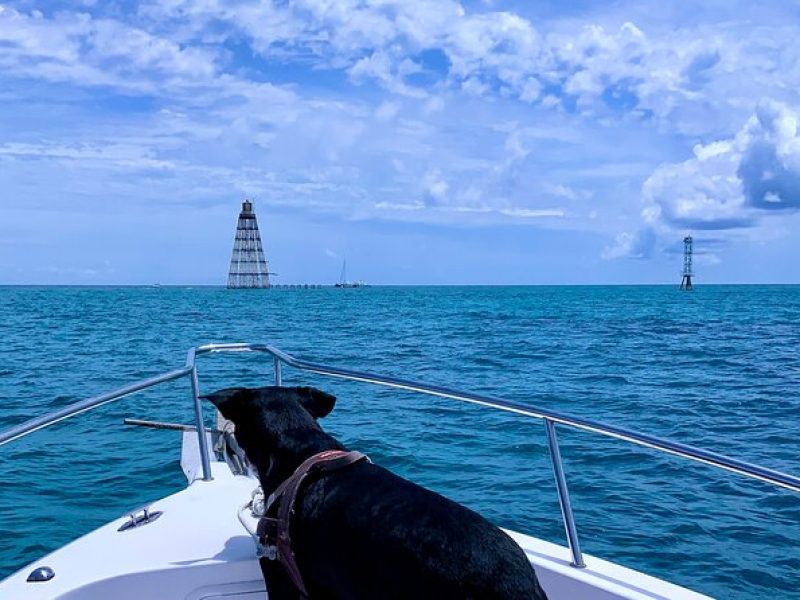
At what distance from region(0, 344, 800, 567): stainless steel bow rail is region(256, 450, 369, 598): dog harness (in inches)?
32.3

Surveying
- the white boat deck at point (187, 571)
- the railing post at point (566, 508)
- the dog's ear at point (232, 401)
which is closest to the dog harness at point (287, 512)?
the dog's ear at point (232, 401)

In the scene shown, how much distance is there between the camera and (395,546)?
91.7 inches

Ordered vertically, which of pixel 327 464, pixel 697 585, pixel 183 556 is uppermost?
pixel 327 464

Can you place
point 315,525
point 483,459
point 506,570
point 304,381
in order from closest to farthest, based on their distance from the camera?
point 506,570, point 315,525, point 483,459, point 304,381

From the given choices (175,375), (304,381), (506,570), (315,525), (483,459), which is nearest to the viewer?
(506,570)

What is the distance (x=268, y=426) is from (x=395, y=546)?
861mm

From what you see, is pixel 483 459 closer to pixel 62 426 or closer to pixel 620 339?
pixel 62 426

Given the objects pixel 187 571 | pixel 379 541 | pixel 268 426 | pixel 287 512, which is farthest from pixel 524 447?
pixel 379 541

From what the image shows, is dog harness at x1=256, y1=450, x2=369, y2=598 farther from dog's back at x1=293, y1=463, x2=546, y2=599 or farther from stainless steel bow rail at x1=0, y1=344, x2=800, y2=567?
stainless steel bow rail at x1=0, y1=344, x2=800, y2=567

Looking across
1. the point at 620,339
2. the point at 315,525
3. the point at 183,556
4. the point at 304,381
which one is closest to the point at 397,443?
the point at 304,381

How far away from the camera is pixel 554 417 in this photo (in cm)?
313

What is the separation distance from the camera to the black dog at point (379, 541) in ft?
7.36

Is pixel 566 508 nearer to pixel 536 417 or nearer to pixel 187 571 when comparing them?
pixel 536 417

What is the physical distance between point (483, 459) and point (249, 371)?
818 cm
